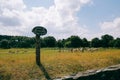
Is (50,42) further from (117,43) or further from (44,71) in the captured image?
(44,71)

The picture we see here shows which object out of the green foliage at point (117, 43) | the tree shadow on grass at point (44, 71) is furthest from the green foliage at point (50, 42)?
the tree shadow on grass at point (44, 71)

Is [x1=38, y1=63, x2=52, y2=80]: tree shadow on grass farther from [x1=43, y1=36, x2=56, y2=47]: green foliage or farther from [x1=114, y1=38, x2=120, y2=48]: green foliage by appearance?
[x1=114, y1=38, x2=120, y2=48]: green foliage

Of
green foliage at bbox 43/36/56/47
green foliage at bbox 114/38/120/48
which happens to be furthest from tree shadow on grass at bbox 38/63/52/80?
green foliage at bbox 114/38/120/48

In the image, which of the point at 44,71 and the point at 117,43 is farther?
the point at 117,43

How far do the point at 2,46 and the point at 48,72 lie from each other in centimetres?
9681

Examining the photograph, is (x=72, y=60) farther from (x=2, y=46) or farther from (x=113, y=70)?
(x=2, y=46)

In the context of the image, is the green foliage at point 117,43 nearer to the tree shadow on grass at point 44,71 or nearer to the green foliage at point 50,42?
the green foliage at point 50,42

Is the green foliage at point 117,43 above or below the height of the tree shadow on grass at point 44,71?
above

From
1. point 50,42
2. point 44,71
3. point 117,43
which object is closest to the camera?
point 44,71

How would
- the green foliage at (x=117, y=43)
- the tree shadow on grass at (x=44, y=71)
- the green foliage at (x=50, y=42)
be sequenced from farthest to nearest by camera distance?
the green foliage at (x=50, y=42) < the green foliage at (x=117, y=43) < the tree shadow on grass at (x=44, y=71)

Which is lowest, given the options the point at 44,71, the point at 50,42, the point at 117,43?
the point at 44,71

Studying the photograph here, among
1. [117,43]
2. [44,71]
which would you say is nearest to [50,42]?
[117,43]

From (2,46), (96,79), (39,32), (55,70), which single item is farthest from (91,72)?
(2,46)

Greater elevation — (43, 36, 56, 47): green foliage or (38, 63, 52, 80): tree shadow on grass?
(43, 36, 56, 47): green foliage
